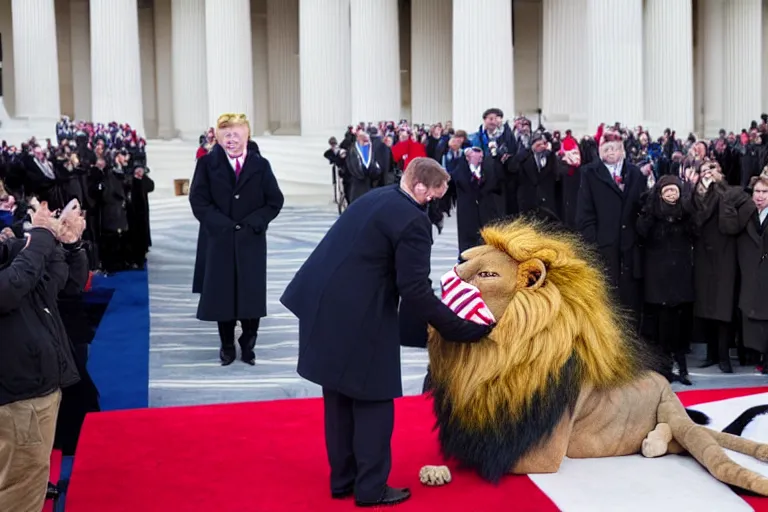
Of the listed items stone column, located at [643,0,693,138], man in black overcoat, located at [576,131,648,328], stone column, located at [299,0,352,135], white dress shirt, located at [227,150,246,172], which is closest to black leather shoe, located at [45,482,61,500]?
white dress shirt, located at [227,150,246,172]

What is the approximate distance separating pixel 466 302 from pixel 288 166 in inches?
1008

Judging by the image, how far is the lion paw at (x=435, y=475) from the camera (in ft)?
20.4

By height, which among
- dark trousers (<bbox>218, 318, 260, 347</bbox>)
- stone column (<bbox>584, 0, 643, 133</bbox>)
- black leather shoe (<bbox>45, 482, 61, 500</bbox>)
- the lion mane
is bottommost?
black leather shoe (<bbox>45, 482, 61, 500</bbox>)

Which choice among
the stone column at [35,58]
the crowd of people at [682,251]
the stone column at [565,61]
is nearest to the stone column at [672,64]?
the stone column at [565,61]

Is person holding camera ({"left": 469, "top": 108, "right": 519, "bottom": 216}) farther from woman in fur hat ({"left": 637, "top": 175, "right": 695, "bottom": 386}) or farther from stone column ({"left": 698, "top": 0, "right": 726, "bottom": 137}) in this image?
stone column ({"left": 698, "top": 0, "right": 726, "bottom": 137})

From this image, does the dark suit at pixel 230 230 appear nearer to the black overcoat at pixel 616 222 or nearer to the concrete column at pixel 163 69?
the black overcoat at pixel 616 222

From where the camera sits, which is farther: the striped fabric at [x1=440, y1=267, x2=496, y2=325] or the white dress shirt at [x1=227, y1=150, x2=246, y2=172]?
the white dress shirt at [x1=227, y1=150, x2=246, y2=172]

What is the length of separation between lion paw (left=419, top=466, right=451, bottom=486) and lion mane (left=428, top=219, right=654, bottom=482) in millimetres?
140

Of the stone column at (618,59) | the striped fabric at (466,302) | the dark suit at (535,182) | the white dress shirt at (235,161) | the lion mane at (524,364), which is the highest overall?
the stone column at (618,59)

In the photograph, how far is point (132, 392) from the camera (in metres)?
9.45

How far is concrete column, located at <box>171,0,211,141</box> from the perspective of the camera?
1449 inches

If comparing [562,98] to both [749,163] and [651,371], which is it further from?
[651,371]

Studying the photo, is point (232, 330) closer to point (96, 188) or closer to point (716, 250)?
point (716, 250)

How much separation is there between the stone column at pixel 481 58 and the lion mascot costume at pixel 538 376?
2109 centimetres
